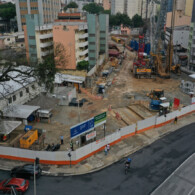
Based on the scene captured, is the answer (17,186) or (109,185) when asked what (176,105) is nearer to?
(109,185)

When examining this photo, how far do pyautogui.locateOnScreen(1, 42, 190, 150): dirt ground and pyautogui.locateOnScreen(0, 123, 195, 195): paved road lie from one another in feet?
20.3

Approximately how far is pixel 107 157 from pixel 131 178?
4.17 m

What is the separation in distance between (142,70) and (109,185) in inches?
1680

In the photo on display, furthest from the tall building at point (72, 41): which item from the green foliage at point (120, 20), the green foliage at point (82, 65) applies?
the green foliage at point (120, 20)

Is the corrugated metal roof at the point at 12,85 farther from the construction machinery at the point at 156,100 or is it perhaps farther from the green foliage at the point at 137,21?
the green foliage at the point at 137,21

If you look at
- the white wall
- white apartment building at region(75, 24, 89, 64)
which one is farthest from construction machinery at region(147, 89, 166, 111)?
white apartment building at region(75, 24, 89, 64)

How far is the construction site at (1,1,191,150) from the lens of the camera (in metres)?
32.2

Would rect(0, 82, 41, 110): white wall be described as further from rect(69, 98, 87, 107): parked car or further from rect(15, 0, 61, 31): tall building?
rect(15, 0, 61, 31): tall building

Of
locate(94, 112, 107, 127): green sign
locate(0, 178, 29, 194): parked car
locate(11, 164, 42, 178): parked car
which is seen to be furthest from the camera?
locate(94, 112, 107, 127): green sign

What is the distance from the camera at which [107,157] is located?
85.7 ft

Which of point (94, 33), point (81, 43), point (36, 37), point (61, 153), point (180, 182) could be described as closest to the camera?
point (180, 182)

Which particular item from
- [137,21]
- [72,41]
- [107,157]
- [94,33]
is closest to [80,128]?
[107,157]

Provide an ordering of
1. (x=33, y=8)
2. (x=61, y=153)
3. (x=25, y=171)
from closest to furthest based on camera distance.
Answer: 1. (x=25, y=171)
2. (x=61, y=153)
3. (x=33, y=8)

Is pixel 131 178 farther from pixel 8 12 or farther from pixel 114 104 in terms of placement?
pixel 8 12
